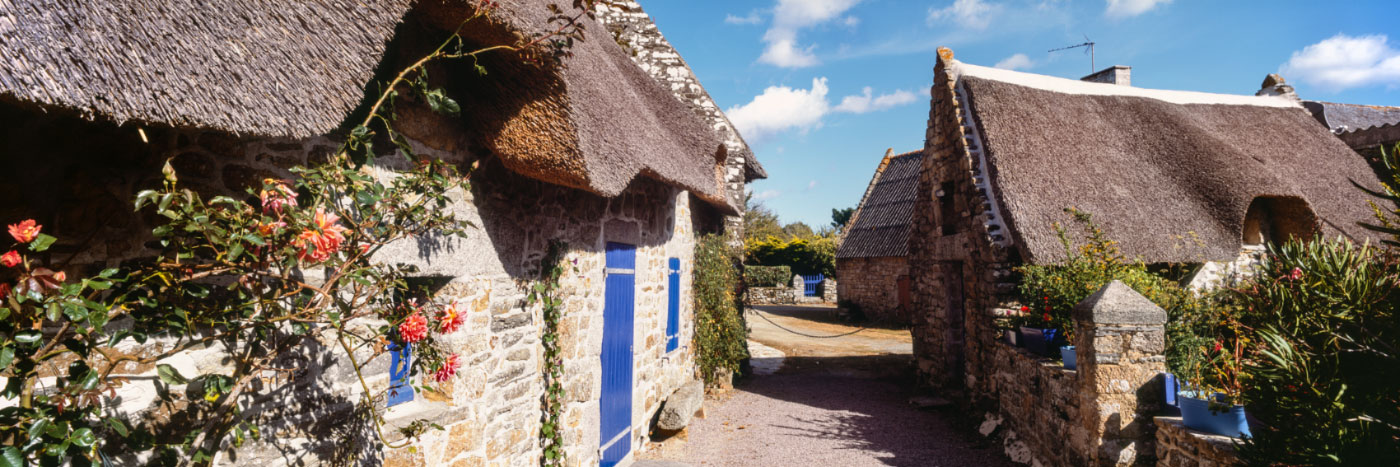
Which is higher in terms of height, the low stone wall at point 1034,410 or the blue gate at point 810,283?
the blue gate at point 810,283

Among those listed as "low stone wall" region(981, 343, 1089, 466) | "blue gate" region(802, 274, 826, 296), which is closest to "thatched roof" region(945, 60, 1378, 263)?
"low stone wall" region(981, 343, 1089, 466)

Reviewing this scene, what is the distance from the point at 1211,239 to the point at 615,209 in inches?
242

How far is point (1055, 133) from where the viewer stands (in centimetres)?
739

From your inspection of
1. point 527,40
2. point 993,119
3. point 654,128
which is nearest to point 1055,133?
point 993,119

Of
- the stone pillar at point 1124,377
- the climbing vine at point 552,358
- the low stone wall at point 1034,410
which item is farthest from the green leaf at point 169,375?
the low stone wall at point 1034,410

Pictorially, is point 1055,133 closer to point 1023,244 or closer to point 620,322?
point 1023,244

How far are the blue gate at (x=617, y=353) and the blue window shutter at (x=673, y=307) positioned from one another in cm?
125

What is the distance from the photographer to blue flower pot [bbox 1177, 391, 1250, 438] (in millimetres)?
3631

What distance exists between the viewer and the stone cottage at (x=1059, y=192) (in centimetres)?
644

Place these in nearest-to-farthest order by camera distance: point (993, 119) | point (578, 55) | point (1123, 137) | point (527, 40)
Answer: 1. point (527, 40)
2. point (578, 55)
3. point (993, 119)
4. point (1123, 137)

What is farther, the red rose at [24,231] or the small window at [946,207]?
the small window at [946,207]

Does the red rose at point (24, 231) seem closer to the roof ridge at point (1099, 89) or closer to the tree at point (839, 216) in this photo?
the roof ridge at point (1099, 89)

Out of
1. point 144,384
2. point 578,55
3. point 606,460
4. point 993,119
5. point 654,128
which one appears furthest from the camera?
point 993,119

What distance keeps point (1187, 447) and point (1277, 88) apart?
9.74 m
